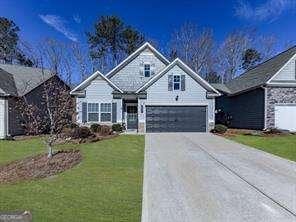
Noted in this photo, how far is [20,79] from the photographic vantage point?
31000mm

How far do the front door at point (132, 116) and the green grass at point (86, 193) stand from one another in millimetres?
15151

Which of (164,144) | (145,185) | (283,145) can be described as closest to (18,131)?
(164,144)

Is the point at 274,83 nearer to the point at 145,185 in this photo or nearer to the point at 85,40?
the point at 145,185

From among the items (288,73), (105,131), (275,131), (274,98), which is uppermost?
(288,73)

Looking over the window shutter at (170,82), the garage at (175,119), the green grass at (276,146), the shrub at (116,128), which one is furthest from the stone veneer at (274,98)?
the shrub at (116,128)

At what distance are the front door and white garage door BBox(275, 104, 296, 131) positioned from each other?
1042 centimetres

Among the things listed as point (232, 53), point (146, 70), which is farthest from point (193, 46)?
point (146, 70)

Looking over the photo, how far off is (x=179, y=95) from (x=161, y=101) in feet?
4.68

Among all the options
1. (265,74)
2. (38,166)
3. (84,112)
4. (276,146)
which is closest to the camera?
(38,166)

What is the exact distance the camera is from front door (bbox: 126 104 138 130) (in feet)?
98.7

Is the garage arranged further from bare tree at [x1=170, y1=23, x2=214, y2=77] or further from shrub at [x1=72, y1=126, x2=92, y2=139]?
bare tree at [x1=170, y1=23, x2=214, y2=77]

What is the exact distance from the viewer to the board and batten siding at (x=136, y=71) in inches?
1237

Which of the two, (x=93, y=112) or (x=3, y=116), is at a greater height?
(x=93, y=112)

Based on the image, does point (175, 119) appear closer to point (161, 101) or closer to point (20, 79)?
point (161, 101)
